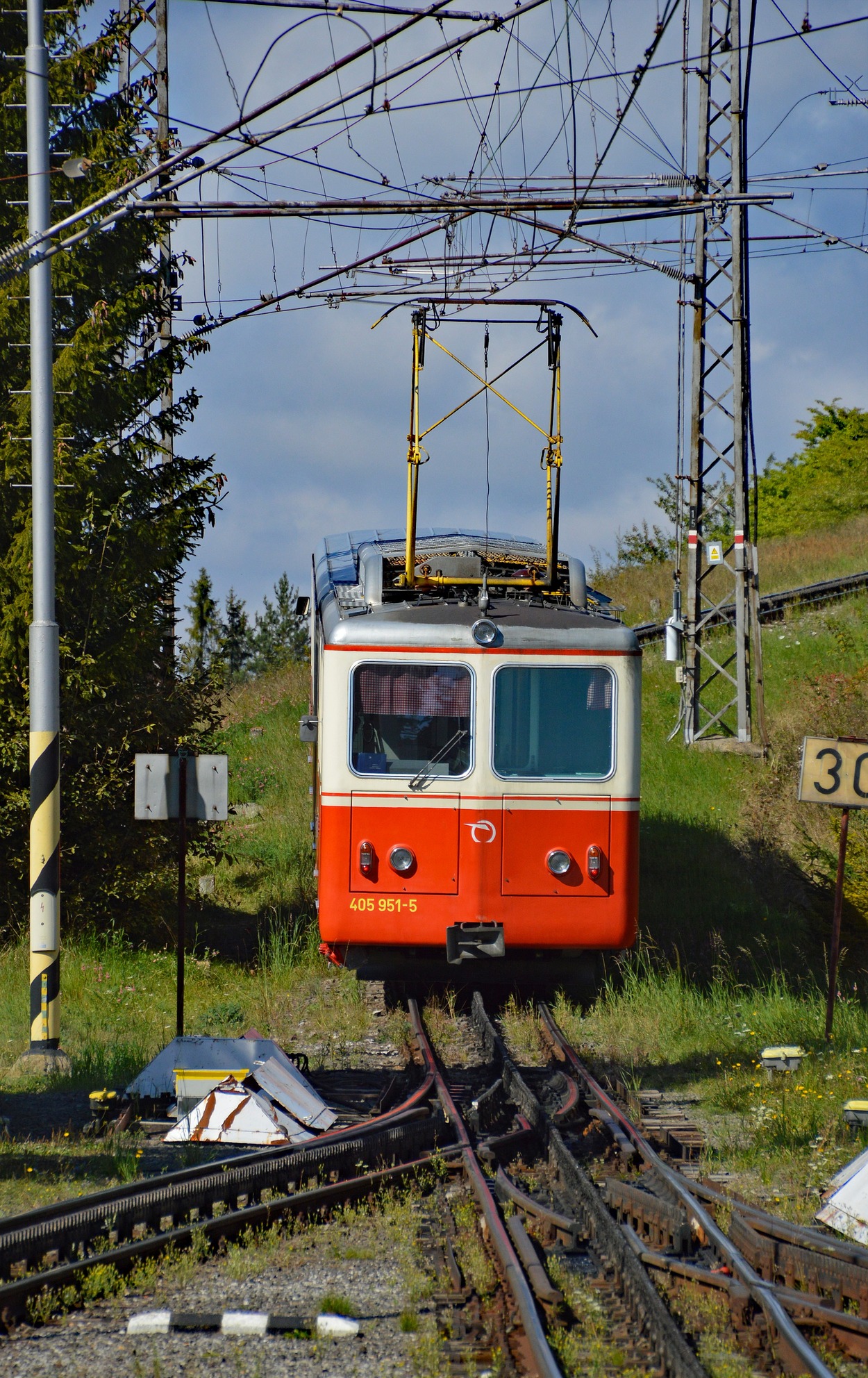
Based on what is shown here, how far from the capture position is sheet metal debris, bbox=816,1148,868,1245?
5.89 m

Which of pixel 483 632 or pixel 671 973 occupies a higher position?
pixel 483 632

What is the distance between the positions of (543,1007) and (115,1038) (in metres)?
3.48

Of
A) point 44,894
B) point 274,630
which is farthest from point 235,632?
point 44,894

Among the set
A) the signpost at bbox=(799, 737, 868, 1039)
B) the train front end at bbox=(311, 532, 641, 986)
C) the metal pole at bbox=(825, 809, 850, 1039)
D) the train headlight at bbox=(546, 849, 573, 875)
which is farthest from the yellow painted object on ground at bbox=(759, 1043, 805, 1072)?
the train headlight at bbox=(546, 849, 573, 875)

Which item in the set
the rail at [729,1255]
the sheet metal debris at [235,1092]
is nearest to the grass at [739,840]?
the rail at [729,1255]

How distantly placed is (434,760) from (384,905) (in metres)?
1.13

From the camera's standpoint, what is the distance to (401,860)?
9.63 m

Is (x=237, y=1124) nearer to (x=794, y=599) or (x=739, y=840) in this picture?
(x=739, y=840)

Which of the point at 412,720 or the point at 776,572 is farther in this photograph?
the point at 776,572

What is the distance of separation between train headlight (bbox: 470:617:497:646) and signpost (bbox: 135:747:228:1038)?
7.01ft

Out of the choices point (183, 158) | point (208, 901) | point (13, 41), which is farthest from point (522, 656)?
point (13, 41)

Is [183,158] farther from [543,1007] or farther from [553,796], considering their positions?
[543,1007]

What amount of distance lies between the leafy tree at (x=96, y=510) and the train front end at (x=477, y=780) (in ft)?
13.3

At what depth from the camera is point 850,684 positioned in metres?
17.7
